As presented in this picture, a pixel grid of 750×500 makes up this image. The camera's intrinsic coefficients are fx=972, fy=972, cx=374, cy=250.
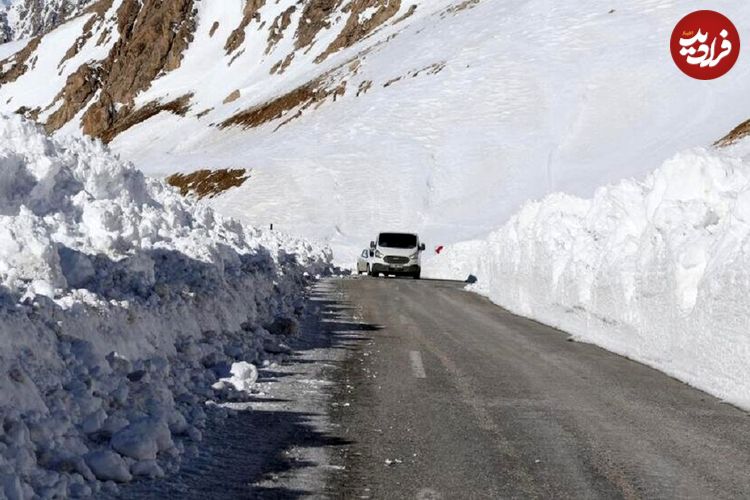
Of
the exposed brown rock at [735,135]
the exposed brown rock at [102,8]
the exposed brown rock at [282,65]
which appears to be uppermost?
the exposed brown rock at [102,8]

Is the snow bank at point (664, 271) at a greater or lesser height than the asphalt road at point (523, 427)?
greater

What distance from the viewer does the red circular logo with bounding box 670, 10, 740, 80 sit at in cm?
6925

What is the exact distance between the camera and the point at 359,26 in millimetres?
124500

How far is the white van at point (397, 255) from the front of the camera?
116ft

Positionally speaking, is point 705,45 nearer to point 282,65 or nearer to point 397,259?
point 397,259

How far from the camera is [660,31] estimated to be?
7819 cm

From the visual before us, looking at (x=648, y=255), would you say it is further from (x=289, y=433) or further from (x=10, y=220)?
(x=10, y=220)

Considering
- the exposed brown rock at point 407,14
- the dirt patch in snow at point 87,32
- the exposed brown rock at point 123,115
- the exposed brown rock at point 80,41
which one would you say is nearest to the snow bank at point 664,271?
the exposed brown rock at point 407,14

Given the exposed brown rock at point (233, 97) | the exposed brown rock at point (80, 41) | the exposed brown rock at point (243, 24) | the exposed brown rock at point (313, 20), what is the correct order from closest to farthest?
the exposed brown rock at point (233, 97)
the exposed brown rock at point (313, 20)
the exposed brown rock at point (243, 24)
the exposed brown rock at point (80, 41)

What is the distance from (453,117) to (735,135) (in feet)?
97.4

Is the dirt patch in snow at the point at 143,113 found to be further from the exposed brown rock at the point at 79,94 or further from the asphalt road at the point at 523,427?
the asphalt road at the point at 523,427

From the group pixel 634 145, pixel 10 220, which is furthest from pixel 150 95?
pixel 10 220

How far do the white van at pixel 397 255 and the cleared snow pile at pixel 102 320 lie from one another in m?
19.6

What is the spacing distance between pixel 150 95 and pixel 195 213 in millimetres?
143128
